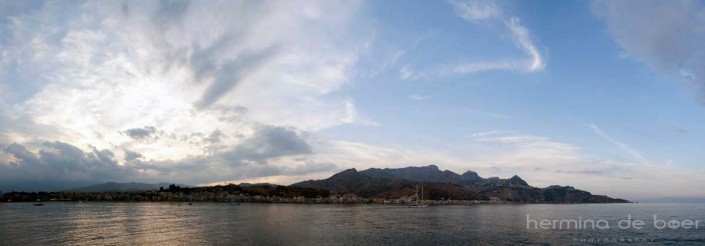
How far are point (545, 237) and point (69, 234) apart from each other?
10605 cm

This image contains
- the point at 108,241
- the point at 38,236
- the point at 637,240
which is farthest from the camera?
the point at 637,240

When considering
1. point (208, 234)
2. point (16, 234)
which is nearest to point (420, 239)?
point (208, 234)

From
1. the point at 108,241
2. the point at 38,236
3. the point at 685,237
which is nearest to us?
the point at 108,241

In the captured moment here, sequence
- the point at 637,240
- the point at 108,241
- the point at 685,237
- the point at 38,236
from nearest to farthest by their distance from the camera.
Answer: the point at 108,241, the point at 38,236, the point at 637,240, the point at 685,237

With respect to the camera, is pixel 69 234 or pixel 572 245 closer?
pixel 572 245

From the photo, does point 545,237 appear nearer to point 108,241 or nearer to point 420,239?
point 420,239

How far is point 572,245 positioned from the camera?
78.8 m

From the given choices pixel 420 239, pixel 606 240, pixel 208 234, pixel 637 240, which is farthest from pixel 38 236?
pixel 637 240

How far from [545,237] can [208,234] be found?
252 feet

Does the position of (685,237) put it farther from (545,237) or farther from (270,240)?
(270,240)

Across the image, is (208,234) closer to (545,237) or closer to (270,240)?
(270,240)

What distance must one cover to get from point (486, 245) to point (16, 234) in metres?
98.6

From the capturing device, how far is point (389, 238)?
88.7m

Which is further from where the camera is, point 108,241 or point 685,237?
point 685,237
